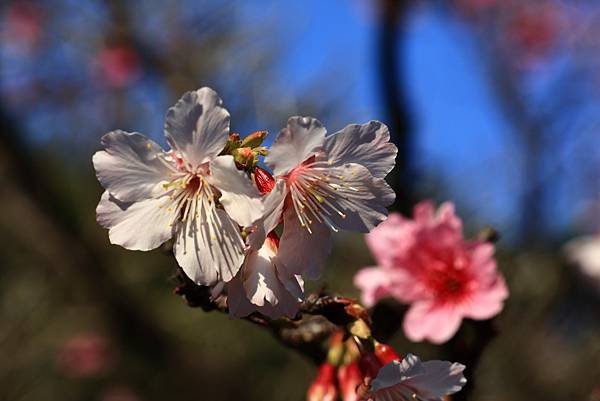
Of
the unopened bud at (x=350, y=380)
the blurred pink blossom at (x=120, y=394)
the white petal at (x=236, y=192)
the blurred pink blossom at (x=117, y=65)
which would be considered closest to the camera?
the white petal at (x=236, y=192)

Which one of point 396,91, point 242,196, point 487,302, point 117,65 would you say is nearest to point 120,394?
point 117,65

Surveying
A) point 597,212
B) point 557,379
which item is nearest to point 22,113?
point 557,379

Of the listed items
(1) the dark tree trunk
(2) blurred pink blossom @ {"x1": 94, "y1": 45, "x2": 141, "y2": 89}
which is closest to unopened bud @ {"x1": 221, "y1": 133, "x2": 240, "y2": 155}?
(1) the dark tree trunk

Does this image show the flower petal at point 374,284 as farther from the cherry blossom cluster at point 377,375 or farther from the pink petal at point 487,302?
the cherry blossom cluster at point 377,375

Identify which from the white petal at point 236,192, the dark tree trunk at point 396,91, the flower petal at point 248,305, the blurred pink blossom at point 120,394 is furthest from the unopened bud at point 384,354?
the blurred pink blossom at point 120,394

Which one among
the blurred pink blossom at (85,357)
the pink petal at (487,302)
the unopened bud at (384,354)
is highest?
the unopened bud at (384,354)

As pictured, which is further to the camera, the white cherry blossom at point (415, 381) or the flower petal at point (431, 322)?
the flower petal at point (431, 322)
